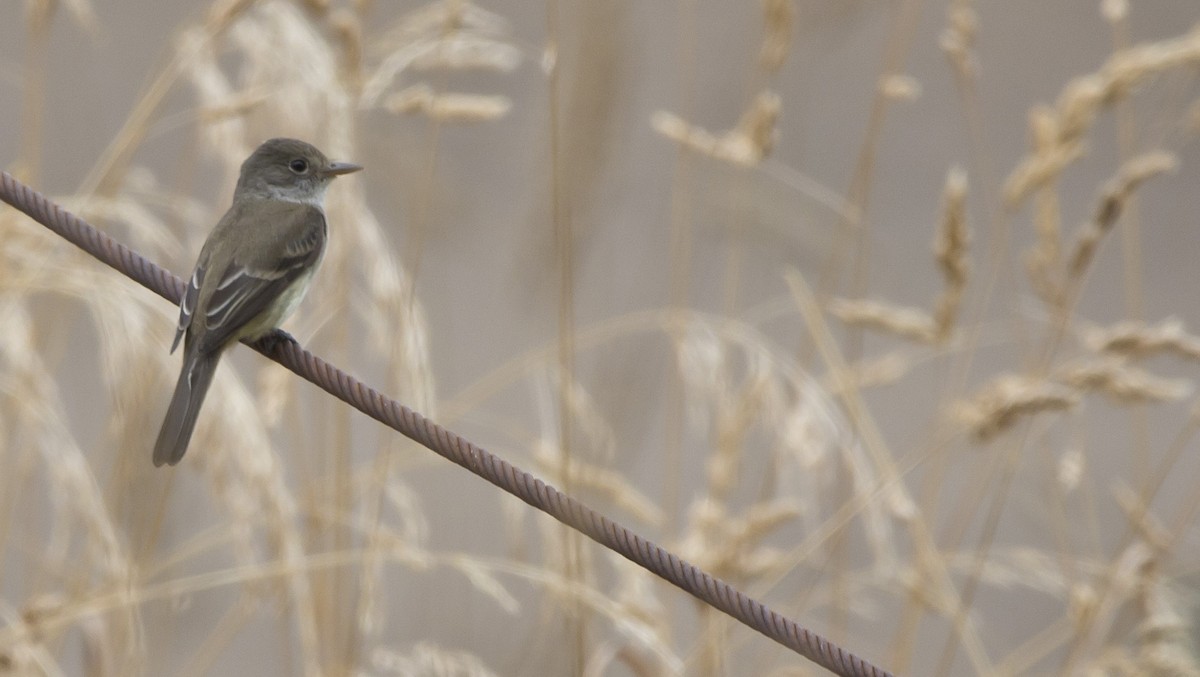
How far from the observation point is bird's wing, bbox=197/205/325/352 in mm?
2641

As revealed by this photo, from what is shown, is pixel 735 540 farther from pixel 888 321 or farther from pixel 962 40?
pixel 962 40

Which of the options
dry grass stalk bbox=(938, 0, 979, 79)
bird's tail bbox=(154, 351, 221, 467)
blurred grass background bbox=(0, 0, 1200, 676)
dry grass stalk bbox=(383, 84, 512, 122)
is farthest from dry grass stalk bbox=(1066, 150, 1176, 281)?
bird's tail bbox=(154, 351, 221, 467)

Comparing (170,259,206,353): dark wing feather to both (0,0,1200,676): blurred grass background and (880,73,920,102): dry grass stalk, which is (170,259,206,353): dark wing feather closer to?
(0,0,1200,676): blurred grass background

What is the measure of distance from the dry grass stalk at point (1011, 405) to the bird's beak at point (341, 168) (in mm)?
1194

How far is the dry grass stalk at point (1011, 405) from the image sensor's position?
2602 millimetres

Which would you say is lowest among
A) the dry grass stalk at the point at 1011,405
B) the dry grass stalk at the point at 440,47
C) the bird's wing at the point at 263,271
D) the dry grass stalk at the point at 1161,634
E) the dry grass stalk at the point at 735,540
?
the dry grass stalk at the point at 1161,634

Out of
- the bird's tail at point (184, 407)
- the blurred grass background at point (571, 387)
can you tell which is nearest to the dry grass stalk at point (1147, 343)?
the blurred grass background at point (571, 387)

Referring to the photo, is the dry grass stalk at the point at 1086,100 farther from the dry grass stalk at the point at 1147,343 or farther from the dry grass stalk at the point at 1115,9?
the dry grass stalk at the point at 1147,343

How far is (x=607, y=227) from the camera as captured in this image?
314 centimetres

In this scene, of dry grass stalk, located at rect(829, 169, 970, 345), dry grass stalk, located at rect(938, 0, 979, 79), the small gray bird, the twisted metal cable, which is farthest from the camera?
dry grass stalk, located at rect(938, 0, 979, 79)

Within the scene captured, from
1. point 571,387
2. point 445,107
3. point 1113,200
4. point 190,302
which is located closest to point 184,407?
point 190,302

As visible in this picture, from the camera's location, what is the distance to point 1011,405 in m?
2.64

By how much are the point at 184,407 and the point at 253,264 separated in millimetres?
418

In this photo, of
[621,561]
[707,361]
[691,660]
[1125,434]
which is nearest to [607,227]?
[707,361]
